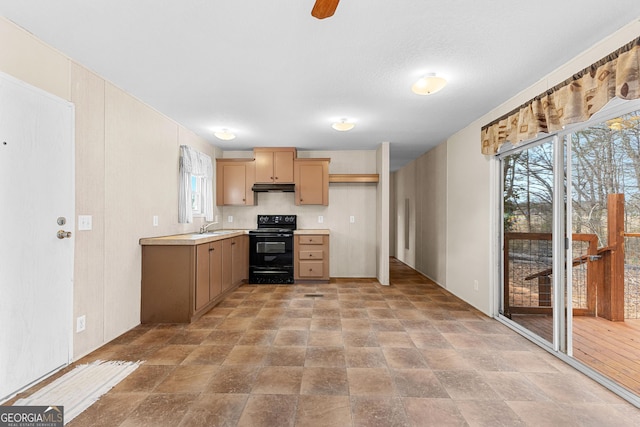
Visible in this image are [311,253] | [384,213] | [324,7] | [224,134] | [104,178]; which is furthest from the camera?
[311,253]

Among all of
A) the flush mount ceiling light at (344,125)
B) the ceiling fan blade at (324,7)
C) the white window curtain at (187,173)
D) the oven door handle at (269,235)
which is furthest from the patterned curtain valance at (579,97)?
the white window curtain at (187,173)

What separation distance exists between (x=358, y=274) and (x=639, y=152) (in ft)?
13.2

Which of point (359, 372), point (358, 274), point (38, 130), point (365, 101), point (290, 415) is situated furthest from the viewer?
point (358, 274)

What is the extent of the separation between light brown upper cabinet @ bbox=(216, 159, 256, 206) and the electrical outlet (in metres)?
2.99

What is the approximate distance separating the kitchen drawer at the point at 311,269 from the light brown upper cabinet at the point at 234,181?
1.45 metres

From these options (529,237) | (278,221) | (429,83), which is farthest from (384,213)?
(429,83)

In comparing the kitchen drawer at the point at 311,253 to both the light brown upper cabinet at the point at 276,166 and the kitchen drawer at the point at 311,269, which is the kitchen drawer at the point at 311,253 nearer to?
the kitchen drawer at the point at 311,269

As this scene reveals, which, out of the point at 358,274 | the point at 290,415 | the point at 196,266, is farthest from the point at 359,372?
the point at 358,274

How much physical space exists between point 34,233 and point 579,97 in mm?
3950

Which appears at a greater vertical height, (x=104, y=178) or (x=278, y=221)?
(x=104, y=178)

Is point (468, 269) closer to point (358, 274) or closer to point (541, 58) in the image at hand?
point (358, 274)

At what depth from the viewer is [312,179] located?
5125mm

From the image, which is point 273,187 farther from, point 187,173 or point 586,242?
point 586,242

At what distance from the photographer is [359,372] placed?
7.00 ft
